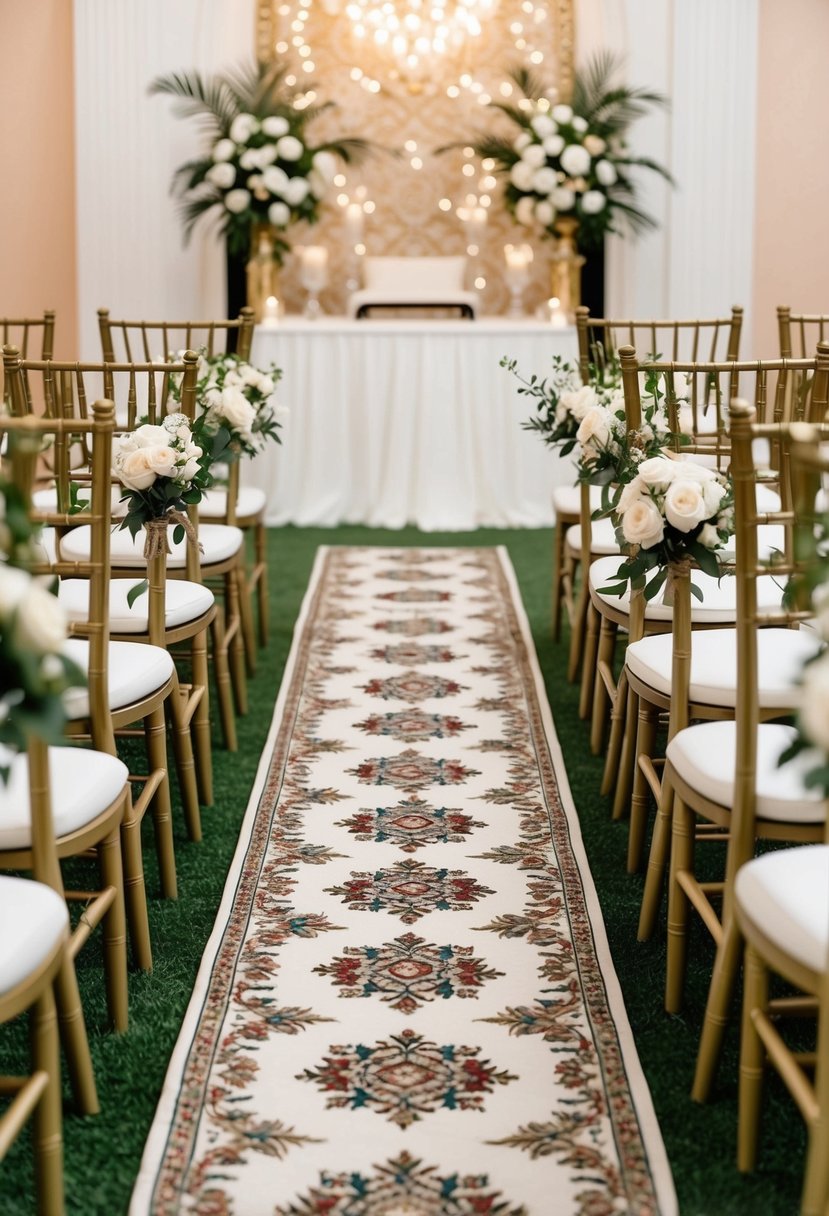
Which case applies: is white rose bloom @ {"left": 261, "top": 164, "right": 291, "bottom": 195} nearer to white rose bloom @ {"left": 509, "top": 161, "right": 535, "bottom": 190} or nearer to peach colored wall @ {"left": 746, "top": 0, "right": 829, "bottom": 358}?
white rose bloom @ {"left": 509, "top": 161, "right": 535, "bottom": 190}

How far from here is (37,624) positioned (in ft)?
6.19

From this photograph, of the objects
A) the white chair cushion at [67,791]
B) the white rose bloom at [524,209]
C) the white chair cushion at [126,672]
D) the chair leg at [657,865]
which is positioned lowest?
the chair leg at [657,865]

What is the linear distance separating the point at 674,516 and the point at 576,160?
5.36 m

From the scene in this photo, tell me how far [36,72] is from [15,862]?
7.45 m

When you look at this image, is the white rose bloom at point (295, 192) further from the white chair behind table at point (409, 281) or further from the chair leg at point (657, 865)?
the chair leg at point (657, 865)

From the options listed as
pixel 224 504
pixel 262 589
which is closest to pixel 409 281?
pixel 262 589

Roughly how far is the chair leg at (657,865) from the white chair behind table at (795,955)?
59cm

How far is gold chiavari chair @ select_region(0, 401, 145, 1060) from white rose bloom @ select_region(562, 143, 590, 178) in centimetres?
561

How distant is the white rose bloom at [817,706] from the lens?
172 cm

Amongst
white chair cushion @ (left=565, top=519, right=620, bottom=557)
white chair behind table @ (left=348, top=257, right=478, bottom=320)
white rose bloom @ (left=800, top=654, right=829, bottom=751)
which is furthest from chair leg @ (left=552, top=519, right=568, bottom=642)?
white rose bloom @ (left=800, top=654, right=829, bottom=751)

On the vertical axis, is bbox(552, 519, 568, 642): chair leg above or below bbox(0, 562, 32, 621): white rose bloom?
below

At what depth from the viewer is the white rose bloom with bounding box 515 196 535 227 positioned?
26.9ft

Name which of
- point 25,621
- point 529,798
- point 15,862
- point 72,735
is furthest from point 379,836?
point 25,621

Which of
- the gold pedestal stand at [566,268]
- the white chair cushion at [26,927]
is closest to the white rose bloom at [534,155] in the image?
the gold pedestal stand at [566,268]
